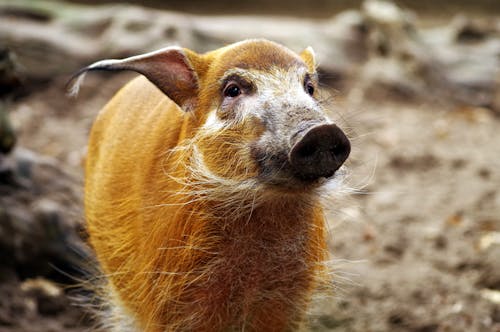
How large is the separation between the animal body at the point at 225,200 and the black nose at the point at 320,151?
0.28ft

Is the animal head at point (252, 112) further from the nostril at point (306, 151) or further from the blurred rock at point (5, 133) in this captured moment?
the blurred rock at point (5, 133)

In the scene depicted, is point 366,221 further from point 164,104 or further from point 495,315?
point 164,104

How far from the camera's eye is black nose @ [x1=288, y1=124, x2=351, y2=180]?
2.39m

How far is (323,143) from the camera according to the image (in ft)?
7.93

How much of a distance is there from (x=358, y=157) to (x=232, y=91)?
4.29 m

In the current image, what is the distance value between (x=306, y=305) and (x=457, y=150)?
4472 millimetres

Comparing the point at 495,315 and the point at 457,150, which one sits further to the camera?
the point at 457,150

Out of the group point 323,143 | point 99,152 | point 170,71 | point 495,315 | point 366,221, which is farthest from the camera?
point 366,221

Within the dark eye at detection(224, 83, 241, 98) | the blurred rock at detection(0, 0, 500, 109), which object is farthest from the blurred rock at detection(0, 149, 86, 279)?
the blurred rock at detection(0, 0, 500, 109)

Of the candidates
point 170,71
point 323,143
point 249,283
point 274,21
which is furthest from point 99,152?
point 274,21

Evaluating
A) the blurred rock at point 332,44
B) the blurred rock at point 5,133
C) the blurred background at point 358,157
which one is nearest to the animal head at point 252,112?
the blurred background at point 358,157

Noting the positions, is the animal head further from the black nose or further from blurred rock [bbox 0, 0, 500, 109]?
blurred rock [bbox 0, 0, 500, 109]

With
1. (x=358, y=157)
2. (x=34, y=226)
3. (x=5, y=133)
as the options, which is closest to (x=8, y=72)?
(x=5, y=133)

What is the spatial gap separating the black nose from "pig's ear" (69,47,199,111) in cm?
76
